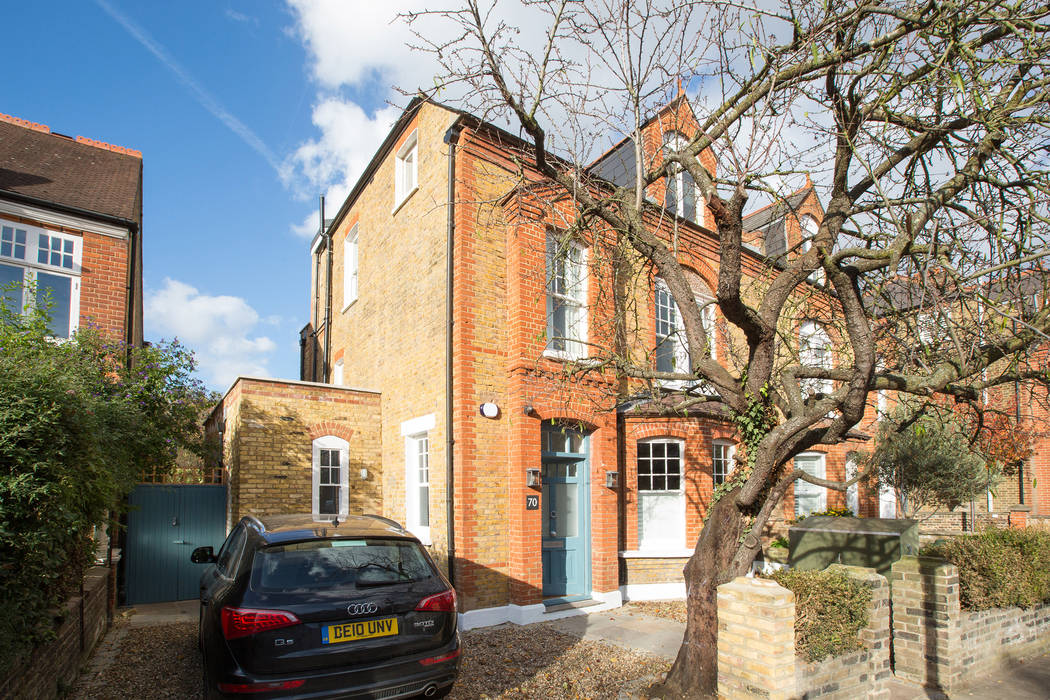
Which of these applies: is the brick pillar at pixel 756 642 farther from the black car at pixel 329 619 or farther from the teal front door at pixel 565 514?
the teal front door at pixel 565 514

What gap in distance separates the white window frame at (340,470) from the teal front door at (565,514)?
11.7 feet

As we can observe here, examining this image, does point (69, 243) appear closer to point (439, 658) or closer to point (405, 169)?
point (405, 169)

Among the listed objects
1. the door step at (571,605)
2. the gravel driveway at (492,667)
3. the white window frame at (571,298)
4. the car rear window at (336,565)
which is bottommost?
the door step at (571,605)

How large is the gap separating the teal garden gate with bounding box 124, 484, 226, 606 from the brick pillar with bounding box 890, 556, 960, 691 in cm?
994

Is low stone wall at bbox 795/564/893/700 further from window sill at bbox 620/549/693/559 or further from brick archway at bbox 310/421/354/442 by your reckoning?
brick archway at bbox 310/421/354/442

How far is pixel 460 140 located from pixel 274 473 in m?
6.18

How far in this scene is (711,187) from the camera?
19.3 ft

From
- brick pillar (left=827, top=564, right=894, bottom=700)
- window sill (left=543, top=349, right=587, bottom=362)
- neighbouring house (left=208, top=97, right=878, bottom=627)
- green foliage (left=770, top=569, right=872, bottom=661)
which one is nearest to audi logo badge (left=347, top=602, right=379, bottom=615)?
green foliage (left=770, top=569, right=872, bottom=661)

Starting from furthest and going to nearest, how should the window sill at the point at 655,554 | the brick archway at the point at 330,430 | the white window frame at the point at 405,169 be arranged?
the white window frame at the point at 405,169 → the brick archway at the point at 330,430 → the window sill at the point at 655,554

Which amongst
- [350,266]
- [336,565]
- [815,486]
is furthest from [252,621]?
[815,486]

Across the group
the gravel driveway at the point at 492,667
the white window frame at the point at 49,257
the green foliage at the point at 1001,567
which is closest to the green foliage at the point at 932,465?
the green foliage at the point at 1001,567

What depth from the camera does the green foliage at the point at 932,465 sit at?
14398 mm

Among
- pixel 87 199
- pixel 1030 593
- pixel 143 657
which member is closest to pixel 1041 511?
pixel 1030 593

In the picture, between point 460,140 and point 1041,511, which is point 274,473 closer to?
point 460,140
